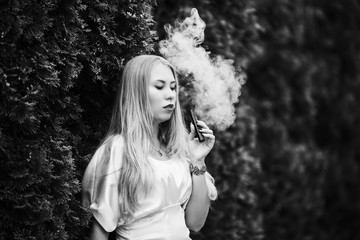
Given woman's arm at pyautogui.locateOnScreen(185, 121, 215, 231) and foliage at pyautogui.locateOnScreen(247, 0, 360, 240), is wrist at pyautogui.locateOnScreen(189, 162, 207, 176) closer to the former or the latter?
woman's arm at pyautogui.locateOnScreen(185, 121, 215, 231)

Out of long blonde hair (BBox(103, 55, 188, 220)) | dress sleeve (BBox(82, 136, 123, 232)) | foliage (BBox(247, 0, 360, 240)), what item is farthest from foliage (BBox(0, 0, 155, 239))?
foliage (BBox(247, 0, 360, 240))

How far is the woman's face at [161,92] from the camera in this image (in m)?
3.29

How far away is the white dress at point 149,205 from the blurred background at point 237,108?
23cm

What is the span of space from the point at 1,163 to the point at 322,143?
5.45 metres

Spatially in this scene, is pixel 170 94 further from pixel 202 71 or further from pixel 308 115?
pixel 308 115

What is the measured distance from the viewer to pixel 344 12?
8055mm

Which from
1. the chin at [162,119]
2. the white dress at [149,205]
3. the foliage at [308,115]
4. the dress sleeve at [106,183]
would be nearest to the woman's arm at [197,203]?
the white dress at [149,205]

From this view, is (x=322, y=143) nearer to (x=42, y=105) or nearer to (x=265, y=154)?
(x=265, y=154)

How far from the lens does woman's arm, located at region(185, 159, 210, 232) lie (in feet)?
11.1

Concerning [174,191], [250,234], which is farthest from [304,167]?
[174,191]

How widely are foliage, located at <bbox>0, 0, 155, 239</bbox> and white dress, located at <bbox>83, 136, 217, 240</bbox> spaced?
0.62 feet

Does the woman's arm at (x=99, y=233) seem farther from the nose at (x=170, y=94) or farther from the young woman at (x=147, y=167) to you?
the nose at (x=170, y=94)

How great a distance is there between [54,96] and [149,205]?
67cm

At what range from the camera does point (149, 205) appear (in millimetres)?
3170
